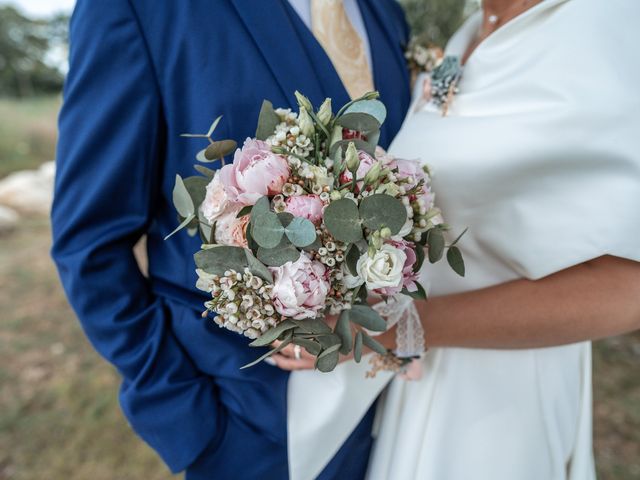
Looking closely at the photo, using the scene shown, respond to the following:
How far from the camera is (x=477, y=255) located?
142 cm

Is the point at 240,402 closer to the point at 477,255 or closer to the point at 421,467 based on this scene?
the point at 421,467

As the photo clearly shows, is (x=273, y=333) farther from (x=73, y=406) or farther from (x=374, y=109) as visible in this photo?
(x=73, y=406)

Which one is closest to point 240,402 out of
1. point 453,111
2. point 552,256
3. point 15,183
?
point 552,256

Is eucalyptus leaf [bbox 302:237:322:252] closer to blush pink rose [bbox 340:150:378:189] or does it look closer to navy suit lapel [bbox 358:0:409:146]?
blush pink rose [bbox 340:150:378:189]

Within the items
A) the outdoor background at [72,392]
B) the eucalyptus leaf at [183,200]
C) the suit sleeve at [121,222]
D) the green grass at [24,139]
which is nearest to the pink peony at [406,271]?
the eucalyptus leaf at [183,200]

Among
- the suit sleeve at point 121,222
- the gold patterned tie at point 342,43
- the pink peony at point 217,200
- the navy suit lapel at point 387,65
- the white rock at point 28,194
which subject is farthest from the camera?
the white rock at point 28,194

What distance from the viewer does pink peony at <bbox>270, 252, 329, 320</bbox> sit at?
2.90ft

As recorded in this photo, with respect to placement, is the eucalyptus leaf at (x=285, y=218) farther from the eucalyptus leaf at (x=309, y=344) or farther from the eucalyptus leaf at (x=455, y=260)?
the eucalyptus leaf at (x=455, y=260)

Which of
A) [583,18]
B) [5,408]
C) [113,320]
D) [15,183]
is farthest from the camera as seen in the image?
[15,183]

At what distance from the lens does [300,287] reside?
0.88 m

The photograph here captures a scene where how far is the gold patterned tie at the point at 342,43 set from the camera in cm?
140

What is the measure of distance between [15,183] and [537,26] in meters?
9.47

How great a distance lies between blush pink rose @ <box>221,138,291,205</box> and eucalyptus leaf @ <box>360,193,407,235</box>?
0.58ft

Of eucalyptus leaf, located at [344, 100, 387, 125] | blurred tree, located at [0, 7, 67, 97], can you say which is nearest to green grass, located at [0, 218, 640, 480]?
eucalyptus leaf, located at [344, 100, 387, 125]
